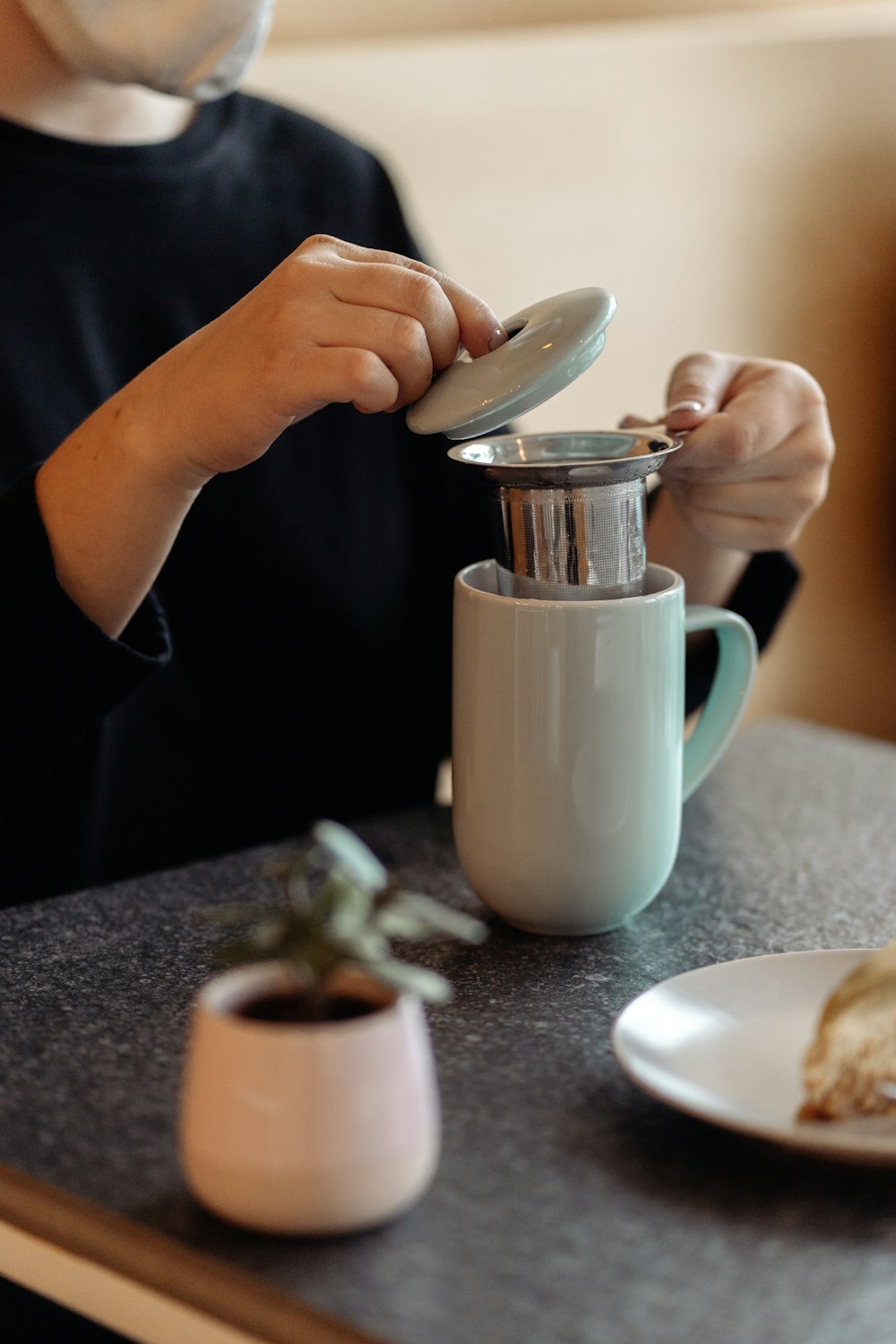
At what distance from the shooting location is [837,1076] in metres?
0.46

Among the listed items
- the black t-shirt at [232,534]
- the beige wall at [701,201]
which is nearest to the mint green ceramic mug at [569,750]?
the black t-shirt at [232,534]

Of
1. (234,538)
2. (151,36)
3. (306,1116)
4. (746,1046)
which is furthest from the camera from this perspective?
(234,538)

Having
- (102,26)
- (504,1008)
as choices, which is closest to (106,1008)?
(504,1008)

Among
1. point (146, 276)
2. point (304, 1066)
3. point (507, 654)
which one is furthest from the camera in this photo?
point (146, 276)

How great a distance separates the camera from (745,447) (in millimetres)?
727

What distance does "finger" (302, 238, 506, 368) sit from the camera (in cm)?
61

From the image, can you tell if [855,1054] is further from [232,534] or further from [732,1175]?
[232,534]

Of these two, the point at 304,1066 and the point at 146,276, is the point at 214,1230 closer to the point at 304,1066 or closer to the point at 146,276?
the point at 304,1066

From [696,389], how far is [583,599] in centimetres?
18

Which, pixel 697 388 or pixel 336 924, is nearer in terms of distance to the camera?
pixel 336 924

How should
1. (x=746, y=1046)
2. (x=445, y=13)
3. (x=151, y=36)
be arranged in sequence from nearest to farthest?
(x=746, y=1046) → (x=151, y=36) → (x=445, y=13)

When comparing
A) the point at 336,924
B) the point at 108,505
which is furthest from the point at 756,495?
the point at 336,924

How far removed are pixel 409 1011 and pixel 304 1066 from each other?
0.12ft

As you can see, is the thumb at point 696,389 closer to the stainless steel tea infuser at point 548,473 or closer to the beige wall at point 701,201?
the stainless steel tea infuser at point 548,473
